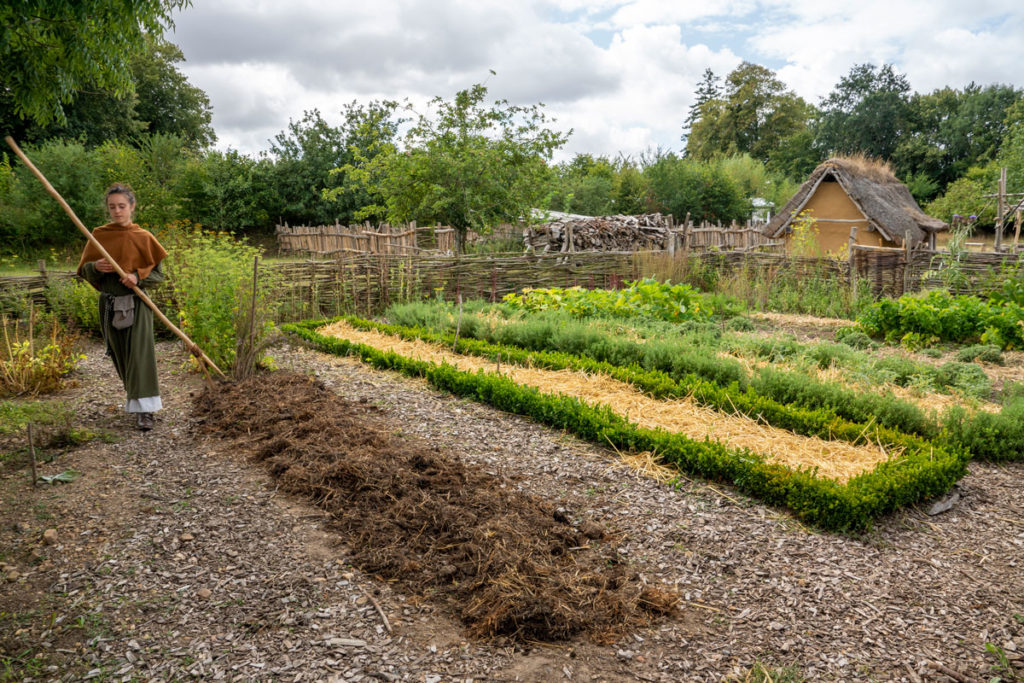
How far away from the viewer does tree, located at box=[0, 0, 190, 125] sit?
4320mm

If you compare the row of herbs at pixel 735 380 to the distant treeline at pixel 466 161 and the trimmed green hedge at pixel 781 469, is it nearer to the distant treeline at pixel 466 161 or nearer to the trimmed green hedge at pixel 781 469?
the trimmed green hedge at pixel 781 469

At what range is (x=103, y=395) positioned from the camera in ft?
19.4

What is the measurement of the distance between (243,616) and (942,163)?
42.8 m

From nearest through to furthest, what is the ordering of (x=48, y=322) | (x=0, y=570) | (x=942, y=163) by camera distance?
(x=0, y=570) → (x=48, y=322) → (x=942, y=163)

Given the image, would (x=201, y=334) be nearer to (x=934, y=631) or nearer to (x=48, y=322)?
(x=48, y=322)

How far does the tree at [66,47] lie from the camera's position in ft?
14.2

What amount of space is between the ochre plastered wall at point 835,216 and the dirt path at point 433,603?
16.7 meters

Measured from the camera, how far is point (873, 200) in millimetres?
18672

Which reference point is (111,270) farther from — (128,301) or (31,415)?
(31,415)

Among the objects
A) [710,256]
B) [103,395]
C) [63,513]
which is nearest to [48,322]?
[103,395]

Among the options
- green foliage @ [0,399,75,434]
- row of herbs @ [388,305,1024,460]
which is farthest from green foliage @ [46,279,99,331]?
row of herbs @ [388,305,1024,460]

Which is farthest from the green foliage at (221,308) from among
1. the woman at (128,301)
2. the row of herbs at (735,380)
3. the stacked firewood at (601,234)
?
A: the stacked firewood at (601,234)

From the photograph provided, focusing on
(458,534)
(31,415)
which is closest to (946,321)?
(458,534)

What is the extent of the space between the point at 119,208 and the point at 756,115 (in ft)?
148
